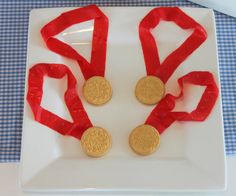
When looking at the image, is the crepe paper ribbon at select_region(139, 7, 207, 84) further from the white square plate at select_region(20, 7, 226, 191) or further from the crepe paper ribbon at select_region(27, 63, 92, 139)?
the crepe paper ribbon at select_region(27, 63, 92, 139)

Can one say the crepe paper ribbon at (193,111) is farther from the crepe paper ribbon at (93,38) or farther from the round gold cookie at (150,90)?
the crepe paper ribbon at (93,38)

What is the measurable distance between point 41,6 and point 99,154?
1.03 feet

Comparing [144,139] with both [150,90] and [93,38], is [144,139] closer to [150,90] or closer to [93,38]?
[150,90]

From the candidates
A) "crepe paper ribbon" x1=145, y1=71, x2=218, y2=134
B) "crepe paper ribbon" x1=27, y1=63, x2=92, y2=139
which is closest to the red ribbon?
"crepe paper ribbon" x1=145, y1=71, x2=218, y2=134

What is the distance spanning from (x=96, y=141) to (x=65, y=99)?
0.29ft

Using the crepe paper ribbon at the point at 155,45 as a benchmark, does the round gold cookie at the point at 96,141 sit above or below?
below

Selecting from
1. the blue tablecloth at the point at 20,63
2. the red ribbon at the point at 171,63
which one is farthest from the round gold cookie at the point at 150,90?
the blue tablecloth at the point at 20,63

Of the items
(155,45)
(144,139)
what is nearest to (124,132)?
(144,139)

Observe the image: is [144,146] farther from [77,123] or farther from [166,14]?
[166,14]

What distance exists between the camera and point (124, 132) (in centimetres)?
76

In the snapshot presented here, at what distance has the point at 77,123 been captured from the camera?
0.76 meters

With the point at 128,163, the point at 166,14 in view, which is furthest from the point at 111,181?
the point at 166,14

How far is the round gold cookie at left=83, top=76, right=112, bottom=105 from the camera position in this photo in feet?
2.54

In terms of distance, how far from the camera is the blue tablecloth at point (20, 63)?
803 millimetres
